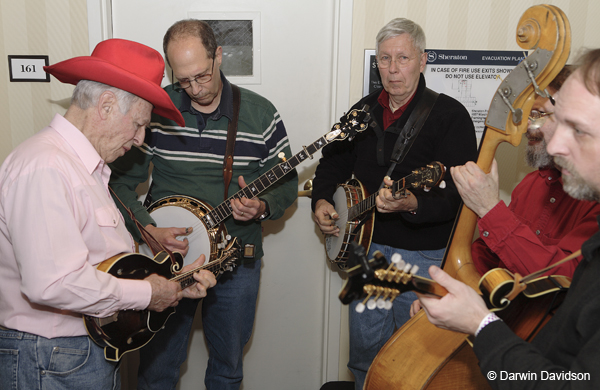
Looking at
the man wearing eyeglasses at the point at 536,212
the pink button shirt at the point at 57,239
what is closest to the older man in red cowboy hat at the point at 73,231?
the pink button shirt at the point at 57,239

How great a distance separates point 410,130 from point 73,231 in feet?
5.08

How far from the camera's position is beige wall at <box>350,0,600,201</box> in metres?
2.69

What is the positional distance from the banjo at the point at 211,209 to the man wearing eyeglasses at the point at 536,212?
2.36 ft

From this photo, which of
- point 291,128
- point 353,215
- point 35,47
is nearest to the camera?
point 353,215

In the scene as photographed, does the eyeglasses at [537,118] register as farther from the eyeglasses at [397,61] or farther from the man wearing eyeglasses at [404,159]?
the eyeglasses at [397,61]

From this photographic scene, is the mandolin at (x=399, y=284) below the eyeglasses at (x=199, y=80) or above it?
below

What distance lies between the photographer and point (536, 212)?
5.62 feet

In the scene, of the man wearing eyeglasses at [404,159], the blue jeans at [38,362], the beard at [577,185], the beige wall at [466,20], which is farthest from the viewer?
the beige wall at [466,20]

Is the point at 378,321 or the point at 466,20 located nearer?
the point at 378,321

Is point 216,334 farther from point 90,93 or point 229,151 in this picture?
point 90,93

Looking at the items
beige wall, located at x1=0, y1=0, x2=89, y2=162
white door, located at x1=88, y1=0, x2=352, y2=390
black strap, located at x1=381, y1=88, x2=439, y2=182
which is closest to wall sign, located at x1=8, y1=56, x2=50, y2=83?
beige wall, located at x1=0, y1=0, x2=89, y2=162

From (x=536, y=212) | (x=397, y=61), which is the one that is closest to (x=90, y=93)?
(x=397, y=61)

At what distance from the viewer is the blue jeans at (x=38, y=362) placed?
61.4 inches

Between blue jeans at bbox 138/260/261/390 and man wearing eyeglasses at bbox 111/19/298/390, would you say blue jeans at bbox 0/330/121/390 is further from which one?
blue jeans at bbox 138/260/261/390
